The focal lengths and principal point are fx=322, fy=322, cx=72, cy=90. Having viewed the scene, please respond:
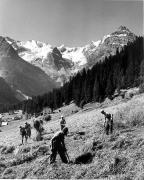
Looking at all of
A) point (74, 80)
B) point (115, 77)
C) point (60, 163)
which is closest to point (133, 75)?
point (115, 77)

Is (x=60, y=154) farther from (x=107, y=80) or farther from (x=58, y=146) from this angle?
(x=107, y=80)

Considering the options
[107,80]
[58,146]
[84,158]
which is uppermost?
[107,80]

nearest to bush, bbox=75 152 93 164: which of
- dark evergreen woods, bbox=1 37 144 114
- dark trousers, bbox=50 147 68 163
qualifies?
dark trousers, bbox=50 147 68 163

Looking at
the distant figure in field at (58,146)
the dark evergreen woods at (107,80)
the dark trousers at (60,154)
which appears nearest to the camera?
the distant figure in field at (58,146)

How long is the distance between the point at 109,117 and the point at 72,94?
337ft

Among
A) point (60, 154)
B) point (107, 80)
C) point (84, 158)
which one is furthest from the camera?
point (107, 80)

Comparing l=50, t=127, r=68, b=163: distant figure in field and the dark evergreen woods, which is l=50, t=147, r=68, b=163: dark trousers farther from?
the dark evergreen woods

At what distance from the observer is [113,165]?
52.5 ft

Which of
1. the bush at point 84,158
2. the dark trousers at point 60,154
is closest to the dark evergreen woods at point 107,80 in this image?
the bush at point 84,158

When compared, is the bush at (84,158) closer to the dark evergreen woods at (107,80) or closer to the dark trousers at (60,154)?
the dark trousers at (60,154)

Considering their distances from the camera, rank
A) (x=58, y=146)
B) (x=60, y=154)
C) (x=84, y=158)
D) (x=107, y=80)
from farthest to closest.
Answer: (x=107, y=80)
(x=84, y=158)
(x=60, y=154)
(x=58, y=146)

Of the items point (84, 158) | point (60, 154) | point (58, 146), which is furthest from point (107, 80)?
point (58, 146)

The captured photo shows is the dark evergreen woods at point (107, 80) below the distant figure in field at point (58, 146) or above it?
above

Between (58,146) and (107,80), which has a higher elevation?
(107,80)
